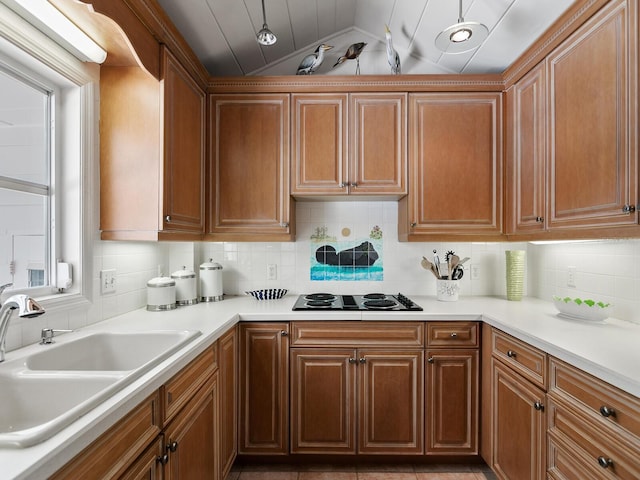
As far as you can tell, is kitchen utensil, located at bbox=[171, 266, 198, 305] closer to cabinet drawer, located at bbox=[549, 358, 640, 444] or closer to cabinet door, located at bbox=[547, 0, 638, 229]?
cabinet drawer, located at bbox=[549, 358, 640, 444]

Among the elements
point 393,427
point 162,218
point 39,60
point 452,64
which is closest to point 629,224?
point 393,427

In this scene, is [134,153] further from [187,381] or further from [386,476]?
[386,476]

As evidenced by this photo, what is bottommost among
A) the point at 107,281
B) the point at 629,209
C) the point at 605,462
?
the point at 605,462

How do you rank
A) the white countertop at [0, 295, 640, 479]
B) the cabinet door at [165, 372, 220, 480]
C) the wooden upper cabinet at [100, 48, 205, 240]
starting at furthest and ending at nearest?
the wooden upper cabinet at [100, 48, 205, 240], the cabinet door at [165, 372, 220, 480], the white countertop at [0, 295, 640, 479]

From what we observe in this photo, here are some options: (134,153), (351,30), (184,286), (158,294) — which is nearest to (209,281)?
(184,286)

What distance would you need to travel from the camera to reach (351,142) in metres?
2.28

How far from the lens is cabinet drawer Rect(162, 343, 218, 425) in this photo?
1184 millimetres

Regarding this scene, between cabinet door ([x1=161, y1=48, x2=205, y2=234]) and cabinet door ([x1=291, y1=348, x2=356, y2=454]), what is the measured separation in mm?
1021

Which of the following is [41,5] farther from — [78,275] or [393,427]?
[393,427]

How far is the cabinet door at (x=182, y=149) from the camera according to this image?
1.76 metres

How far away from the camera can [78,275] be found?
5.36ft

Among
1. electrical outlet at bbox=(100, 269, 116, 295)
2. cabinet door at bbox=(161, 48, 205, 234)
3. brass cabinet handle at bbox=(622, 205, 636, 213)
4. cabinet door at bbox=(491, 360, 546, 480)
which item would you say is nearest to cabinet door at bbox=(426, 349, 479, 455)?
cabinet door at bbox=(491, 360, 546, 480)

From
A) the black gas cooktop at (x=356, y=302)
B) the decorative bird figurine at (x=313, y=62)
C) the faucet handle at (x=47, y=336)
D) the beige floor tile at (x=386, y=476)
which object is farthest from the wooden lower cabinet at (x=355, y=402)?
the decorative bird figurine at (x=313, y=62)

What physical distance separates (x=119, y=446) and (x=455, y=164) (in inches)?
86.8
